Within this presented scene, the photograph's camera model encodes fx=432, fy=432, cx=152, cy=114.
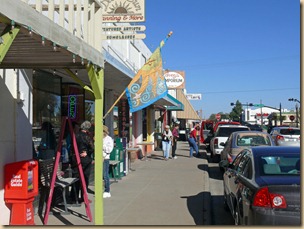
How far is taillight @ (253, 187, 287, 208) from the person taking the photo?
16.5ft

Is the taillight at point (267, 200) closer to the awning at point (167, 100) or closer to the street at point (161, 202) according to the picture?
the street at point (161, 202)

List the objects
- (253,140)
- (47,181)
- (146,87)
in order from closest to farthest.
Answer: (47,181) → (146,87) → (253,140)

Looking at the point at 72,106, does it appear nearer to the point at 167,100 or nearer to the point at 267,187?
the point at 267,187

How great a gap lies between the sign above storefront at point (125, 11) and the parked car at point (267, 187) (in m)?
5.33

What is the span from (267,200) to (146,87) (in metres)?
5.50

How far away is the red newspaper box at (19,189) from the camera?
659 cm

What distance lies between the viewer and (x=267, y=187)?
17.1 ft

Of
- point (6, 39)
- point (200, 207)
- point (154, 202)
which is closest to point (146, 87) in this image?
point (154, 202)

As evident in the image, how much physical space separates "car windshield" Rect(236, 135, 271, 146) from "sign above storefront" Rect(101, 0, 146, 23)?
5200mm

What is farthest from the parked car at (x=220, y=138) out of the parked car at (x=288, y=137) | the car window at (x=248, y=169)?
the car window at (x=248, y=169)

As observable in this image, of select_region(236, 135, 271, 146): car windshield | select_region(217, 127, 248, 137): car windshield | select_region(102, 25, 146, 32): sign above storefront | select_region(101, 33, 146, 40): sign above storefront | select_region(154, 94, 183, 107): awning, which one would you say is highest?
select_region(102, 25, 146, 32): sign above storefront

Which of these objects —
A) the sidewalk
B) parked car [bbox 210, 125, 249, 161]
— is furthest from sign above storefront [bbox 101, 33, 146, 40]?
parked car [bbox 210, 125, 249, 161]

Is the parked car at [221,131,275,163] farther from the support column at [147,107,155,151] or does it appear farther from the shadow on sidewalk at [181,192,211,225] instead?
the support column at [147,107,155,151]

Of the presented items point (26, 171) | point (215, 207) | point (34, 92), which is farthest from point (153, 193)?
point (26, 171)
